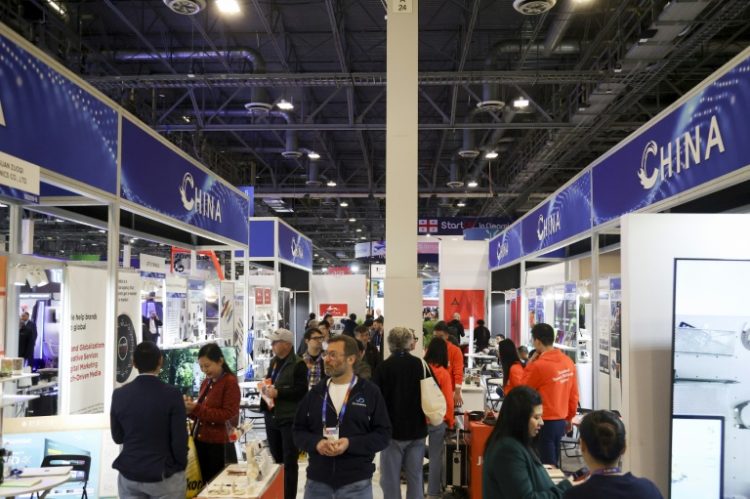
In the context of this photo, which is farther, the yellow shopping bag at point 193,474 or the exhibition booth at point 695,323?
the yellow shopping bag at point 193,474

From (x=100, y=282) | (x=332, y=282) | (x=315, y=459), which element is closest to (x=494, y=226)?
(x=332, y=282)

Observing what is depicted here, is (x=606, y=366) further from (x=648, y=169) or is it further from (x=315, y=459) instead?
(x=315, y=459)

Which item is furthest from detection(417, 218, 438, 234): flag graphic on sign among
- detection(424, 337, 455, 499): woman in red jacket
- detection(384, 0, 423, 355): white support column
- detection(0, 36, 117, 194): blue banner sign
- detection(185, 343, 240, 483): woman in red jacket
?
detection(185, 343, 240, 483): woman in red jacket

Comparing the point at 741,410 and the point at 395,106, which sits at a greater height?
the point at 395,106

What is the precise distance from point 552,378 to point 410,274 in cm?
196

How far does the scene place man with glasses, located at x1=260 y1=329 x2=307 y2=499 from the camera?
4.78 meters

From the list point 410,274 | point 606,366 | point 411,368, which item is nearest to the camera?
point 411,368

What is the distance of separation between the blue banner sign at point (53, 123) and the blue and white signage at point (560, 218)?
481 cm

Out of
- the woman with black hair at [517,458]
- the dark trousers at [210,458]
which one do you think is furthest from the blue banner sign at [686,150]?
the dark trousers at [210,458]

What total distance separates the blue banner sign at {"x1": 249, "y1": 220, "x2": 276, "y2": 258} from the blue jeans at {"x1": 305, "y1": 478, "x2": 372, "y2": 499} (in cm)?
1014

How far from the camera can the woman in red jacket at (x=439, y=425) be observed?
5.46 metres

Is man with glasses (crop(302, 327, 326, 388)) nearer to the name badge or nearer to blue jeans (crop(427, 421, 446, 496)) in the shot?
blue jeans (crop(427, 421, 446, 496))

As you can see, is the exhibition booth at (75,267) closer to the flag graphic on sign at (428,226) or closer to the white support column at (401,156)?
the white support column at (401,156)

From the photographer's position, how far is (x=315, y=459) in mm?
3174
